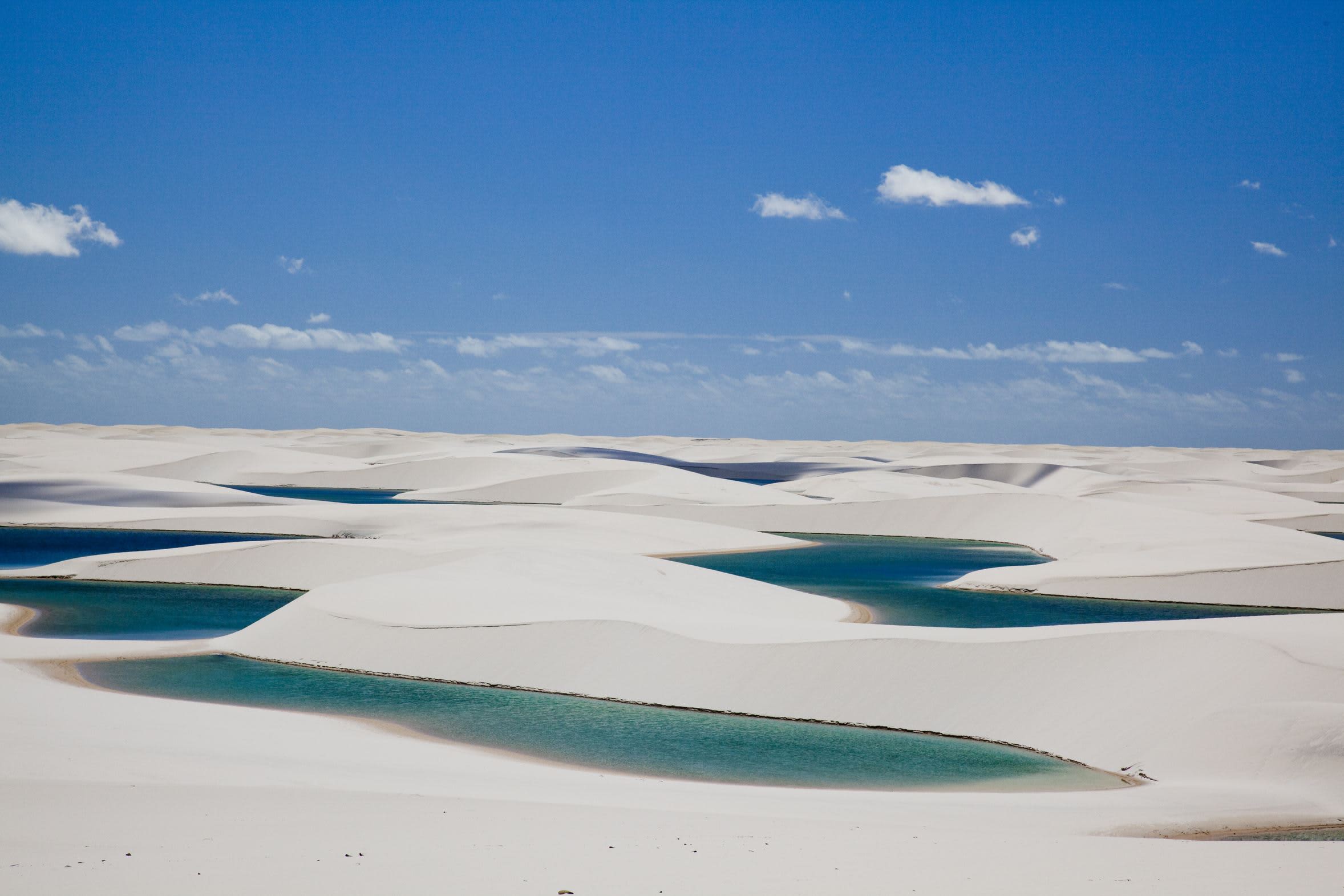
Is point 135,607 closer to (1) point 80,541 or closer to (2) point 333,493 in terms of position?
(1) point 80,541

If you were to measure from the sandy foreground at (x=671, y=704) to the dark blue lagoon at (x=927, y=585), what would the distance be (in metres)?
1.31

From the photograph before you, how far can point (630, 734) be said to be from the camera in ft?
44.3

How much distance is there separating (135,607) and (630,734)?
14.6 metres

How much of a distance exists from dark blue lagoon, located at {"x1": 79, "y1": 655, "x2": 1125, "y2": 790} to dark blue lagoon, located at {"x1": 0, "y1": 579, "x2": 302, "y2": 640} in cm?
367

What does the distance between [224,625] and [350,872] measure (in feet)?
55.4

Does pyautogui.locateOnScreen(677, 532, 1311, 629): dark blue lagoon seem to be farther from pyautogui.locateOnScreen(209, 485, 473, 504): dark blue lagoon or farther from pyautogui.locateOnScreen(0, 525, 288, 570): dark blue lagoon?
pyautogui.locateOnScreen(209, 485, 473, 504): dark blue lagoon

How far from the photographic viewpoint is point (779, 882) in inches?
244

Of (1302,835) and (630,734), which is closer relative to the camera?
(1302,835)

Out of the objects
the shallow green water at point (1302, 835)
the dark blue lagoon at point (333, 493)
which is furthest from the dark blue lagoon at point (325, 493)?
the shallow green water at point (1302, 835)

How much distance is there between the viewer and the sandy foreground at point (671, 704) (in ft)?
20.8

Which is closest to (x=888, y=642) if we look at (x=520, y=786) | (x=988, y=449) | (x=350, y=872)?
(x=520, y=786)

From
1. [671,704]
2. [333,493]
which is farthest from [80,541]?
[333,493]

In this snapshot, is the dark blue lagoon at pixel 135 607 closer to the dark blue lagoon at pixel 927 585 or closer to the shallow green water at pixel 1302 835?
the dark blue lagoon at pixel 927 585

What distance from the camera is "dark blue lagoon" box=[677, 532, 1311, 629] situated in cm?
2362
